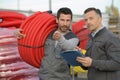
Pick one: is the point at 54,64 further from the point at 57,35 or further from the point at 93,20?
the point at 93,20

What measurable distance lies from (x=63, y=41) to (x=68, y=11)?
369 millimetres

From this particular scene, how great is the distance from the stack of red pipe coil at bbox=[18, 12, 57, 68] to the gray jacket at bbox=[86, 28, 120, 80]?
22.6 inches

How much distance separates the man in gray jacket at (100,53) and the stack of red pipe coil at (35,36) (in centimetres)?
57

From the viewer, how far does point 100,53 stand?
2.36m

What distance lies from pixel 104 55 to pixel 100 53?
0.12 ft

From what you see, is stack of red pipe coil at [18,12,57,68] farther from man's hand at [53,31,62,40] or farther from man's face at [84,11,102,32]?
man's face at [84,11,102,32]

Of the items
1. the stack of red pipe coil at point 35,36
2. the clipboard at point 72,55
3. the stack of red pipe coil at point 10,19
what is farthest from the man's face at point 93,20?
the stack of red pipe coil at point 10,19

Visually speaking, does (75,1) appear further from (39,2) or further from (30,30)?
(30,30)

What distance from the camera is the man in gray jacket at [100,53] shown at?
2.28m

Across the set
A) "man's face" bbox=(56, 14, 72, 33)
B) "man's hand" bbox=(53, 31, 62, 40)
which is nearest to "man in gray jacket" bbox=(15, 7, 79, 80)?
"man's face" bbox=(56, 14, 72, 33)

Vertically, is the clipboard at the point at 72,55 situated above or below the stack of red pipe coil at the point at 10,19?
below

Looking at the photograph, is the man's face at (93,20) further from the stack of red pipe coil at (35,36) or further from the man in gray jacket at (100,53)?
the stack of red pipe coil at (35,36)

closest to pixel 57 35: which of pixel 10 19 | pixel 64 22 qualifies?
pixel 64 22

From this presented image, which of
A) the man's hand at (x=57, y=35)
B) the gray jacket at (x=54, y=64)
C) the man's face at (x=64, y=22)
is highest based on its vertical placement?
the man's face at (x=64, y=22)
